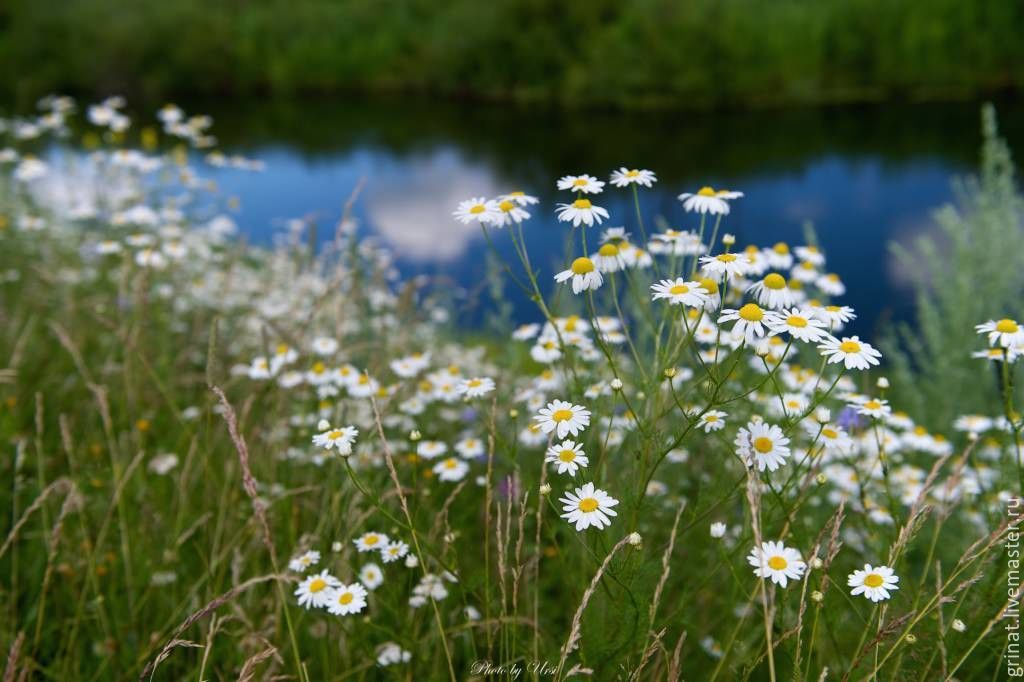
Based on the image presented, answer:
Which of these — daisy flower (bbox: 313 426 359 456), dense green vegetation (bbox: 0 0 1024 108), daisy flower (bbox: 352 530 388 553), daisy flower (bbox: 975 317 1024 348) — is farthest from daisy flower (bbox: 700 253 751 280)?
dense green vegetation (bbox: 0 0 1024 108)

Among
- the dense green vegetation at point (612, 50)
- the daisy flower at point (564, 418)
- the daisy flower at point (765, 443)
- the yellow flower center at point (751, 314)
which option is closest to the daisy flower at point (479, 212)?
→ the daisy flower at point (564, 418)

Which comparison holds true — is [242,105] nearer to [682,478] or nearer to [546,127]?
[546,127]

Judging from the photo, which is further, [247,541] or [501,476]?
[501,476]

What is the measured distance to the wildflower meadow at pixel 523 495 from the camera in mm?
1499

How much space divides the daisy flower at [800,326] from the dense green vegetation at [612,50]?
23.9 m

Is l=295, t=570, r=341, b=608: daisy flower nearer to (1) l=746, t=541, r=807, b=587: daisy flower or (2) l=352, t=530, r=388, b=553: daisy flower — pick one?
(2) l=352, t=530, r=388, b=553: daisy flower

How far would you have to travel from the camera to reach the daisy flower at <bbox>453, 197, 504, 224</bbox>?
5.46 feet

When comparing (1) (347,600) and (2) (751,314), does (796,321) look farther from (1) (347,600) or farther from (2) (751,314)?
(1) (347,600)

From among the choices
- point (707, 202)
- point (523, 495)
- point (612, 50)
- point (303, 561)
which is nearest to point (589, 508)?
point (523, 495)

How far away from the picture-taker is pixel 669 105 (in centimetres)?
2453

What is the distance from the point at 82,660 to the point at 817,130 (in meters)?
21.5

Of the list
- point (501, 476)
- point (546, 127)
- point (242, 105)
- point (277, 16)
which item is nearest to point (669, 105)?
point (546, 127)

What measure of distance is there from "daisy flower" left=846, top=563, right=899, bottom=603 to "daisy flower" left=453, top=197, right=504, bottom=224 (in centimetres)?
92

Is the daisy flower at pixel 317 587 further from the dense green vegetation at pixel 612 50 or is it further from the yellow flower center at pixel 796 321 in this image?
the dense green vegetation at pixel 612 50
